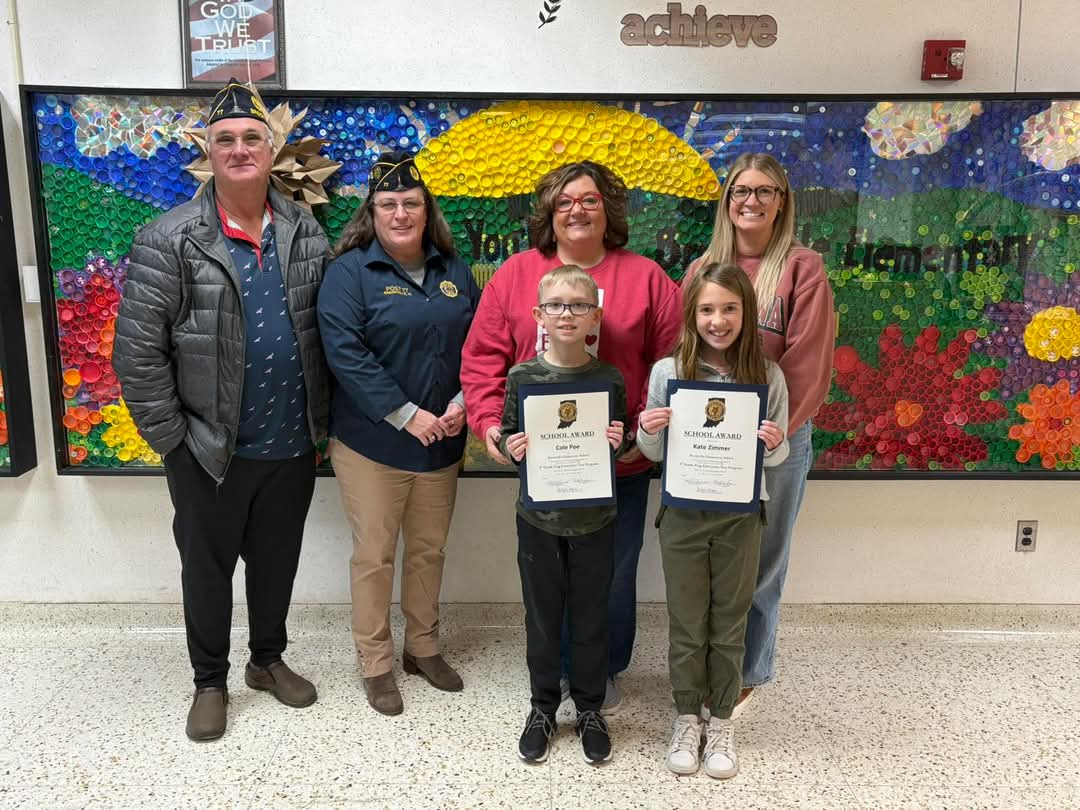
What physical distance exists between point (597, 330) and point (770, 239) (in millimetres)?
514

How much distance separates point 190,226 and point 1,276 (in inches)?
36.3

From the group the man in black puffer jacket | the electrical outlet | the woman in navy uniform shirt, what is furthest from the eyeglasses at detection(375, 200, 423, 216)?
the electrical outlet

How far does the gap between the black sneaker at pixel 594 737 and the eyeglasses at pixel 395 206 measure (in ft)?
4.73

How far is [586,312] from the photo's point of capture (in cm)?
191

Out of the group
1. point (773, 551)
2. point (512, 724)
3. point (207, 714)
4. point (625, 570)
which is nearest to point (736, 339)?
point (773, 551)

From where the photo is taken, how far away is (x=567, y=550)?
207 centimetres

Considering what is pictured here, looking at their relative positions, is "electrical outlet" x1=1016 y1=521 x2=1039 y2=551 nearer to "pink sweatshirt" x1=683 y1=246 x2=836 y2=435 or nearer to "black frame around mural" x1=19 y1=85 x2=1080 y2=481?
"pink sweatshirt" x1=683 y1=246 x2=836 y2=435

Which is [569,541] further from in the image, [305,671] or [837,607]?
[837,607]

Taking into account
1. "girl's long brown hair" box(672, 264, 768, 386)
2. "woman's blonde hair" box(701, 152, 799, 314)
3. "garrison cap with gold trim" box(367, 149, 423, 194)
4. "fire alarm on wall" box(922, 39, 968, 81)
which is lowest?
"girl's long brown hair" box(672, 264, 768, 386)

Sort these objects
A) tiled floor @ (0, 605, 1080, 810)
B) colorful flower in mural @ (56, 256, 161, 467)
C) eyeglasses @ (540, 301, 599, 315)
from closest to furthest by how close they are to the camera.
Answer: eyeglasses @ (540, 301, 599, 315)
tiled floor @ (0, 605, 1080, 810)
colorful flower in mural @ (56, 256, 161, 467)

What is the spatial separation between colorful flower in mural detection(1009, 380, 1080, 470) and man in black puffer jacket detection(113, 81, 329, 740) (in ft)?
7.43

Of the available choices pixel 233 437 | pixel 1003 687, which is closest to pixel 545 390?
pixel 233 437

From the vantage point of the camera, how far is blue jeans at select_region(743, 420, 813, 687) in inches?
84.0

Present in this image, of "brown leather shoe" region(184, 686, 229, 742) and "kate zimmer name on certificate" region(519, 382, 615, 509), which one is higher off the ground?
"kate zimmer name on certificate" region(519, 382, 615, 509)
